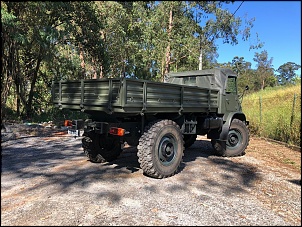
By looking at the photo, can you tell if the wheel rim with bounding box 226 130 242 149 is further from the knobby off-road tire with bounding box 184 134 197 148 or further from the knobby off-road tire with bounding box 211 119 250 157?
the knobby off-road tire with bounding box 184 134 197 148

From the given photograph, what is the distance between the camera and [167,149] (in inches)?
207

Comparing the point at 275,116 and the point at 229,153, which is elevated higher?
the point at 275,116

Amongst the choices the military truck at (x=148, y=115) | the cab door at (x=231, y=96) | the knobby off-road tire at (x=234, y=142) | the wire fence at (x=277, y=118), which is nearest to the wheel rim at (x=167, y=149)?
the military truck at (x=148, y=115)

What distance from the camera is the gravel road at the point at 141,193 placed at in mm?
3434

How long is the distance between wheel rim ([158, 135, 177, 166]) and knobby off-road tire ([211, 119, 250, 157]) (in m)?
Answer: 2.16

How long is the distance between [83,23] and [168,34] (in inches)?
230

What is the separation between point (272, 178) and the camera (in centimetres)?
530

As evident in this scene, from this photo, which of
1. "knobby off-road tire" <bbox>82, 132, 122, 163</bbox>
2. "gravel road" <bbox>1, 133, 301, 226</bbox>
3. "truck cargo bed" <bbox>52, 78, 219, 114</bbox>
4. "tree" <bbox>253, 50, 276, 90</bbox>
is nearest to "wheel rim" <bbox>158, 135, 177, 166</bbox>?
"gravel road" <bbox>1, 133, 301, 226</bbox>

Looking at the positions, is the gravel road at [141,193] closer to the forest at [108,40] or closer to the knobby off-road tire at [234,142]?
the knobby off-road tire at [234,142]

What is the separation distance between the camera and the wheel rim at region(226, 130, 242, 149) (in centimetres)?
717

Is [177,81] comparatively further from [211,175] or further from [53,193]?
[53,193]

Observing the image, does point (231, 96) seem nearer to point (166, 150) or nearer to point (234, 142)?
point (234, 142)

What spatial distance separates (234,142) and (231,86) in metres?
1.53

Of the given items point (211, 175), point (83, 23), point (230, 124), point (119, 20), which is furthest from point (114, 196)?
point (119, 20)
